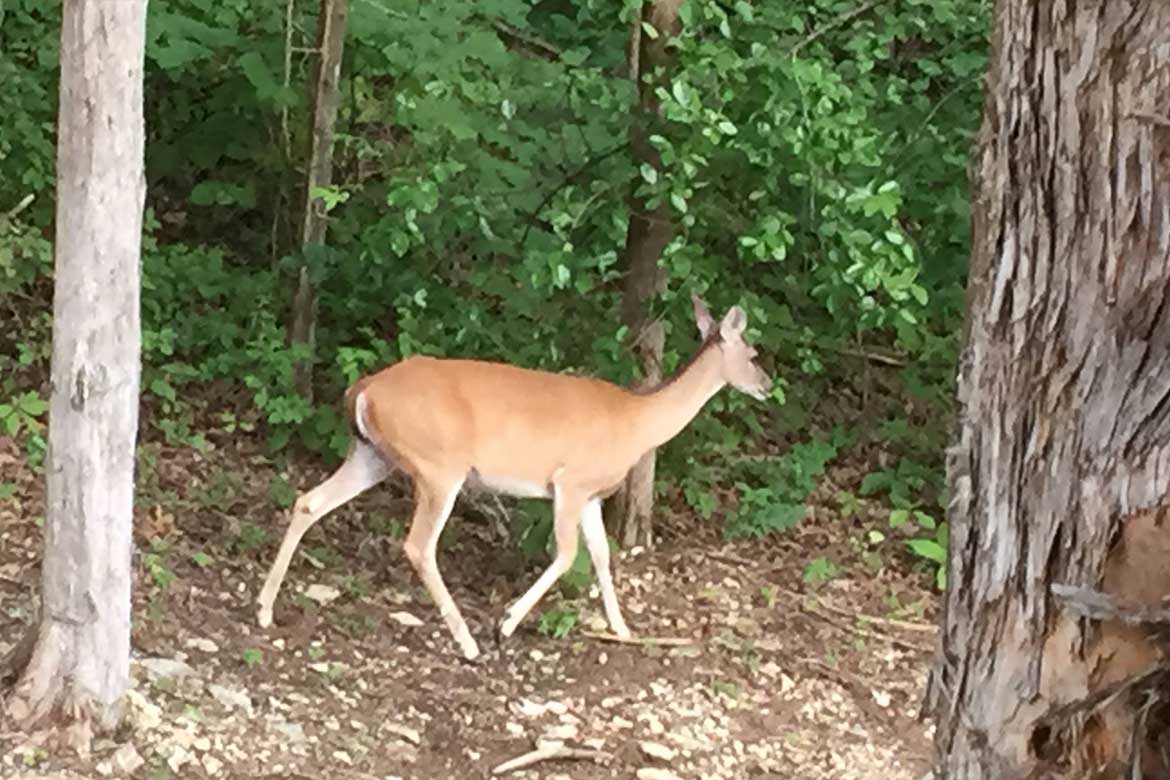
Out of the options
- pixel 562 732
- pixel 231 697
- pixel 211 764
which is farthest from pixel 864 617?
pixel 211 764

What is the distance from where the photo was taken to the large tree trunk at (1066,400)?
1.59 meters

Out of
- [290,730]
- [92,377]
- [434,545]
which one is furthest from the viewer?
[434,545]

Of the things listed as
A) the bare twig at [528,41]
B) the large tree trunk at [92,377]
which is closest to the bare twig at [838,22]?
the bare twig at [528,41]

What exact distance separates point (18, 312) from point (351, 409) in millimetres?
2876

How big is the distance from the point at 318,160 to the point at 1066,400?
6.71m

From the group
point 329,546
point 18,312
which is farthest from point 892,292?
point 18,312

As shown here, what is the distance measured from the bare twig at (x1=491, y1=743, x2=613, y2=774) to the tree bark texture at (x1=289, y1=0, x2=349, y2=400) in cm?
323

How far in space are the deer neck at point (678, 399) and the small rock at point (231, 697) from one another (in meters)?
2.06

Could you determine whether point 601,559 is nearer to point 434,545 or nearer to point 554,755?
point 434,545

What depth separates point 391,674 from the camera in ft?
19.2

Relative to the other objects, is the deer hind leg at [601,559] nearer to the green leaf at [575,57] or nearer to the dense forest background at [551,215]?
the dense forest background at [551,215]

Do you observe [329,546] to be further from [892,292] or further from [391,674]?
[892,292]

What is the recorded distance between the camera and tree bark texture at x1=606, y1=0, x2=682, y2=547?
6.59 meters

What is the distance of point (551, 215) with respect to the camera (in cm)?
642
